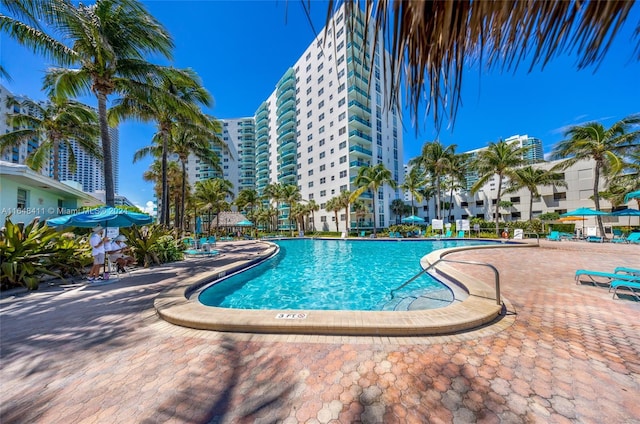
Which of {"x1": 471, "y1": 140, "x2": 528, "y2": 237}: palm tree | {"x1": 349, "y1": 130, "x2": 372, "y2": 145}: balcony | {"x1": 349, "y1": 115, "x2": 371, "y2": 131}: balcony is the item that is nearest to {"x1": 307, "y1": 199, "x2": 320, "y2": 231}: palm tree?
{"x1": 349, "y1": 130, "x2": 372, "y2": 145}: balcony

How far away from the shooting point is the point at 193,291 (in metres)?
6.61

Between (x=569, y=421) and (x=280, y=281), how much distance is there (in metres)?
8.42

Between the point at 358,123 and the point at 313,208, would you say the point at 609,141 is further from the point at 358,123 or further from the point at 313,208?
the point at 313,208

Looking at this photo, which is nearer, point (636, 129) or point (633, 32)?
point (633, 32)

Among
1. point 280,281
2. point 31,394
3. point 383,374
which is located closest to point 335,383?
point 383,374

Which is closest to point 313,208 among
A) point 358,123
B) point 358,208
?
point 358,208

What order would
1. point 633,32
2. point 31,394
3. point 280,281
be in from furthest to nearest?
point 280,281 < point 31,394 < point 633,32

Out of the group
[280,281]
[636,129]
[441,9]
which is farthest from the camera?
[636,129]

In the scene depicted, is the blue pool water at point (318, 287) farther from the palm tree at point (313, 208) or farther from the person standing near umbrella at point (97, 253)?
the palm tree at point (313, 208)

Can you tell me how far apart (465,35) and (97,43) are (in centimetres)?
1329

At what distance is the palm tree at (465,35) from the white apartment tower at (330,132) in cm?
3373

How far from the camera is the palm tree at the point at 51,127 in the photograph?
16.0m

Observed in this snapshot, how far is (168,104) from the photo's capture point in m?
12.2

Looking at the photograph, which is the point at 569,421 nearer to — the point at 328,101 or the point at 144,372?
the point at 144,372
